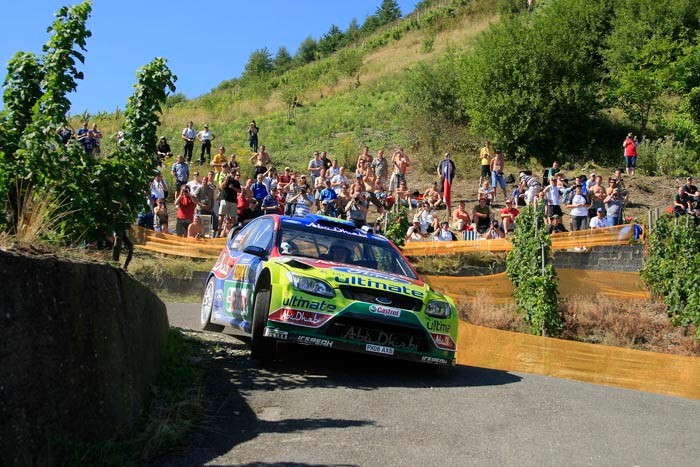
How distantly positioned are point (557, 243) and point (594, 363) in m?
10.3

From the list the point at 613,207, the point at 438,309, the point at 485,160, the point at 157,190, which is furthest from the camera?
the point at 485,160

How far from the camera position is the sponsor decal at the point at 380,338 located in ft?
29.2

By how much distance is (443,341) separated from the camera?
30.7 feet

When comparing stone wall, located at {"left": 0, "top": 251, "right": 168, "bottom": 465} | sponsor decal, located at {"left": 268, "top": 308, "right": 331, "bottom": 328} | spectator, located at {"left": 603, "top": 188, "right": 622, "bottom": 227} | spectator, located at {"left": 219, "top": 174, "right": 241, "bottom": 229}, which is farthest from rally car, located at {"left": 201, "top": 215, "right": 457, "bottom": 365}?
spectator, located at {"left": 603, "top": 188, "right": 622, "bottom": 227}

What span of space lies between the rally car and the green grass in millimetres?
933

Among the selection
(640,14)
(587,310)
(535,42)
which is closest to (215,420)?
(587,310)

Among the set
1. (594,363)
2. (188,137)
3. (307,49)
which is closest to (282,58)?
(307,49)

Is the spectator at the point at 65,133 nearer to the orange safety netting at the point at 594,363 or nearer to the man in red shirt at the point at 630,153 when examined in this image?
the orange safety netting at the point at 594,363

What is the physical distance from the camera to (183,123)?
5369 cm

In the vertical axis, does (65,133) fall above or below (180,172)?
below

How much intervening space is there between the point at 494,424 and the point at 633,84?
39.5 meters

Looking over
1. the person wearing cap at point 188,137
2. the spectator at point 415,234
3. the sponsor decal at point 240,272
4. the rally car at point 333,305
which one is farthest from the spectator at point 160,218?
the rally car at point 333,305

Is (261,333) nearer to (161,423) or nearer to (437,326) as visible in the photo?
(437,326)

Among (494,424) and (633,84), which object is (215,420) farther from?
(633,84)
